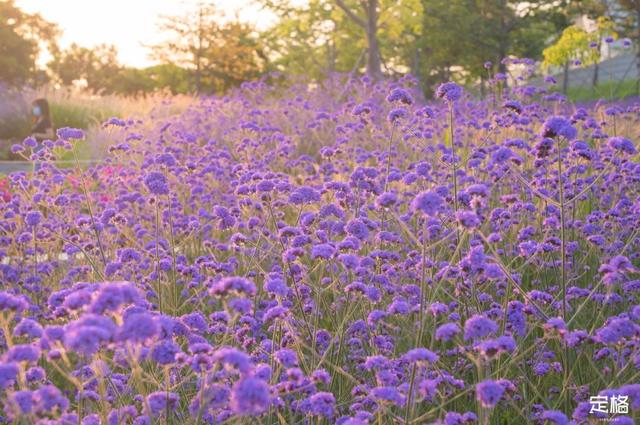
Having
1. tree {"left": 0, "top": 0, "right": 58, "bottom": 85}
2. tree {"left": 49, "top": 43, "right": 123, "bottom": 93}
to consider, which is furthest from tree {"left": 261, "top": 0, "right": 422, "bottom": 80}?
tree {"left": 49, "top": 43, "right": 123, "bottom": 93}

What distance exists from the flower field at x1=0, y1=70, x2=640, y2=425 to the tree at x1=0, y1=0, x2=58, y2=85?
26.5 metres

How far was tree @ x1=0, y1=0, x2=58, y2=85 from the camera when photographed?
30.7m

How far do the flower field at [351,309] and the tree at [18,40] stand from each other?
87.1 ft

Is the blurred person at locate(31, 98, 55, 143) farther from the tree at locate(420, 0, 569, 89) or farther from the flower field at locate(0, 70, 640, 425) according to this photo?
the tree at locate(420, 0, 569, 89)

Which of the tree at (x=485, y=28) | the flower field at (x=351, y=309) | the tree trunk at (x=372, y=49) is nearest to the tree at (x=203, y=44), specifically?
the tree at (x=485, y=28)

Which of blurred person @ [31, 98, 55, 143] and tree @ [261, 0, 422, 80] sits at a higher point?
tree @ [261, 0, 422, 80]

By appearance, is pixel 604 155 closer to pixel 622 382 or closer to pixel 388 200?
pixel 622 382

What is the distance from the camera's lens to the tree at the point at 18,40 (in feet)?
101

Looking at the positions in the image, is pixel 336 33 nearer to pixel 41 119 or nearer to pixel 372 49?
pixel 372 49

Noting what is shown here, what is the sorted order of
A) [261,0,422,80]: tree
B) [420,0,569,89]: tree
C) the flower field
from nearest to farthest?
the flower field
[261,0,422,80]: tree
[420,0,569,89]: tree

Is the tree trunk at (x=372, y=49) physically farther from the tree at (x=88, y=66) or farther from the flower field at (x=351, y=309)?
the tree at (x=88, y=66)

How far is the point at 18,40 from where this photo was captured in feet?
103

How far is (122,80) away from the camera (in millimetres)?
53844

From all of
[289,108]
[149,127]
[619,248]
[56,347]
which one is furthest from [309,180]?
[149,127]
